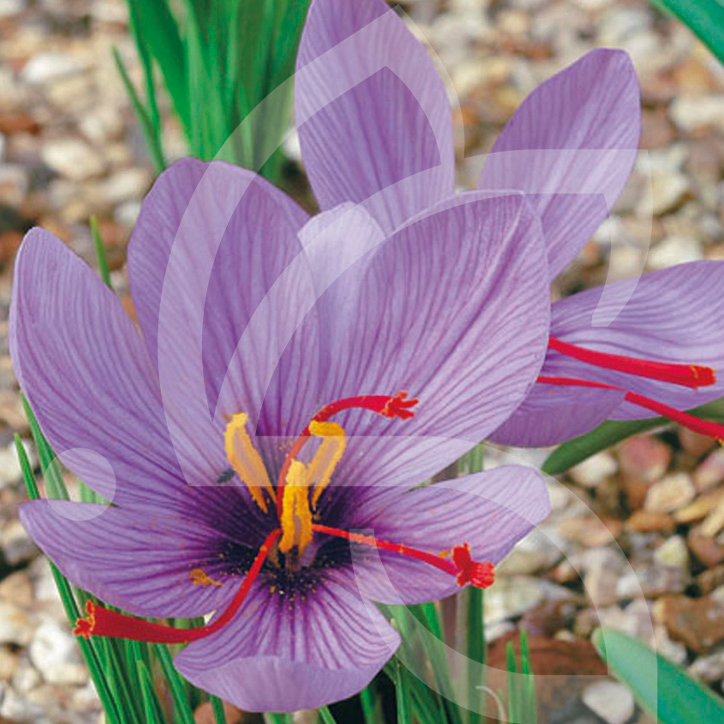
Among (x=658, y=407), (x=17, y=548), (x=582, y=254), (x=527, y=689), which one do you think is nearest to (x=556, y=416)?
(x=658, y=407)

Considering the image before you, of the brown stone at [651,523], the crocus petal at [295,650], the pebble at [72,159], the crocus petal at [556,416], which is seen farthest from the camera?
the pebble at [72,159]

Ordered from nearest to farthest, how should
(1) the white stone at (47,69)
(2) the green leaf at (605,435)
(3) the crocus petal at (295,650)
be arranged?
(3) the crocus petal at (295,650)
(2) the green leaf at (605,435)
(1) the white stone at (47,69)

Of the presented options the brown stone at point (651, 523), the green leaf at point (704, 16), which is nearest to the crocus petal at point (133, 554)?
the green leaf at point (704, 16)

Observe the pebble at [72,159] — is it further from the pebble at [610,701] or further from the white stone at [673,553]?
the pebble at [610,701]

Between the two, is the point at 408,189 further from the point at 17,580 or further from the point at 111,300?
the point at 17,580

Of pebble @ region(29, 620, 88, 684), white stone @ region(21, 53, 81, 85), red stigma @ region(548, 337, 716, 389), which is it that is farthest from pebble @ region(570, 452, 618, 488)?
white stone @ region(21, 53, 81, 85)

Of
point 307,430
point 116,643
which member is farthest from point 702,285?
point 116,643

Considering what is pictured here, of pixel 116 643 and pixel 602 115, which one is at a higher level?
pixel 602 115
